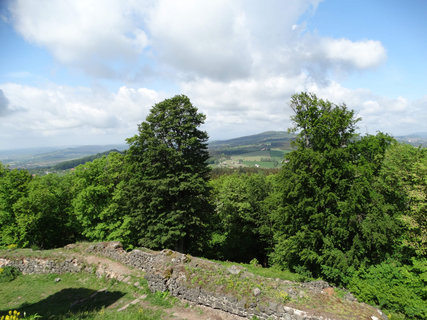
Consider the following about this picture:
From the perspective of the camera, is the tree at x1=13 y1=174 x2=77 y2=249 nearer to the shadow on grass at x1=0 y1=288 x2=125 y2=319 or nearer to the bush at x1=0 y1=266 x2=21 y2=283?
the bush at x1=0 y1=266 x2=21 y2=283

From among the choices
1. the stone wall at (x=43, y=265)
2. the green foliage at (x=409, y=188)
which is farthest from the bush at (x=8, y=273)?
the green foliage at (x=409, y=188)

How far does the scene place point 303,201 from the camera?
596 inches

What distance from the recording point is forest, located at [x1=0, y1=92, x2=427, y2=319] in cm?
1319

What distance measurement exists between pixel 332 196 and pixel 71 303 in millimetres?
17902

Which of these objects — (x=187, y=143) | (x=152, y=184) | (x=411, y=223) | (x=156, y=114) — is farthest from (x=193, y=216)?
(x=411, y=223)

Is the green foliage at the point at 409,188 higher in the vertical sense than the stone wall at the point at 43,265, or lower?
higher

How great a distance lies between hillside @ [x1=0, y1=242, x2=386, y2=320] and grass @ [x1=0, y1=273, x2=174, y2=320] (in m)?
0.06

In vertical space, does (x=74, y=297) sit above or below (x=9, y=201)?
below

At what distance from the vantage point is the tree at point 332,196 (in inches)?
555

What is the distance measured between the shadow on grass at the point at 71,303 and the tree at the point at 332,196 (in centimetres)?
1311

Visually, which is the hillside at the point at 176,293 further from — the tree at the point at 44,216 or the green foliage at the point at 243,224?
the green foliage at the point at 243,224

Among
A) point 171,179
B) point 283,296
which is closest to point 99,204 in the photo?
point 171,179

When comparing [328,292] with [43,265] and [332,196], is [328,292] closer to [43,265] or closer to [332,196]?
[332,196]

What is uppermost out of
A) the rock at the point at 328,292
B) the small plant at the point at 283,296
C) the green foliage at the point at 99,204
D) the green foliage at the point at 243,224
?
the green foliage at the point at 99,204
